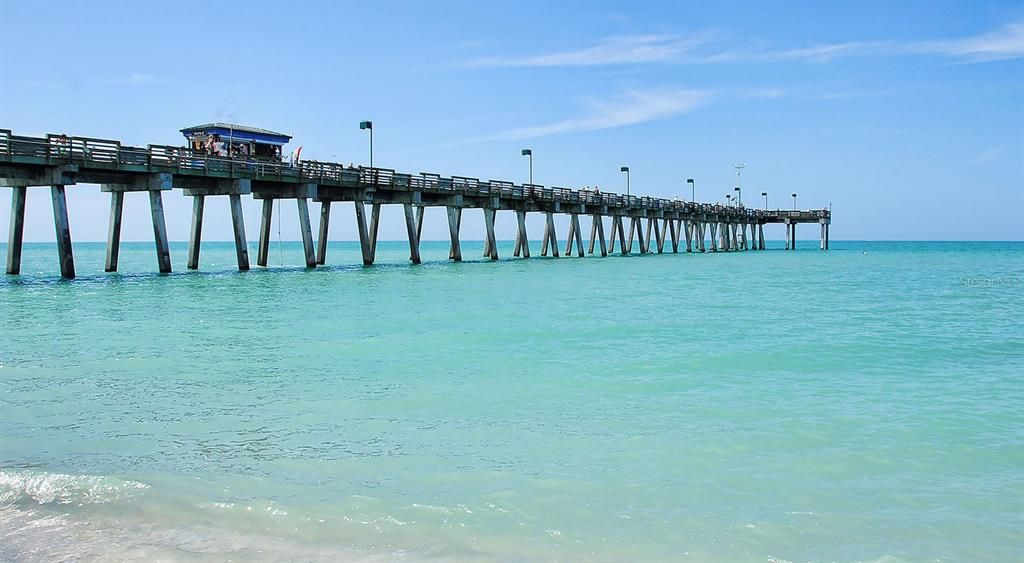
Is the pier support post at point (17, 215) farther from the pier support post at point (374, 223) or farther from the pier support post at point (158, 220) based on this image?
the pier support post at point (374, 223)

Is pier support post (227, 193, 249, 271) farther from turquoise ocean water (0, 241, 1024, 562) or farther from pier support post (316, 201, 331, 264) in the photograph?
turquoise ocean water (0, 241, 1024, 562)

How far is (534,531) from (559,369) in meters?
6.77

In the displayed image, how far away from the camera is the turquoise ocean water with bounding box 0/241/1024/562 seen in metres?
5.47

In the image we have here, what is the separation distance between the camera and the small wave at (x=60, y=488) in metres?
6.07

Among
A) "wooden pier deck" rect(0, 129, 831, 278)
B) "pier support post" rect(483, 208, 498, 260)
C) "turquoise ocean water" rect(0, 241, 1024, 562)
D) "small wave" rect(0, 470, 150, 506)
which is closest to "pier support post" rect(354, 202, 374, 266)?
"wooden pier deck" rect(0, 129, 831, 278)

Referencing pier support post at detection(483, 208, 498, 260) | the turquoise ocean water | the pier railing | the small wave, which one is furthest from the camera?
pier support post at detection(483, 208, 498, 260)

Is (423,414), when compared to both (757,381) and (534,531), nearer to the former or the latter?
(534,531)

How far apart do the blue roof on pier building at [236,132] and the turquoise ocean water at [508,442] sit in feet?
79.0

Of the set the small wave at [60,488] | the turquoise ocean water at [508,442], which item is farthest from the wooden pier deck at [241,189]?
the small wave at [60,488]

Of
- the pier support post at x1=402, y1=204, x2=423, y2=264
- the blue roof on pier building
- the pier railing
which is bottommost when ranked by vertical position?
the pier support post at x1=402, y1=204, x2=423, y2=264

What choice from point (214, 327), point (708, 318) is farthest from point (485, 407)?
point (708, 318)

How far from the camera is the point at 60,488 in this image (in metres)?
6.33

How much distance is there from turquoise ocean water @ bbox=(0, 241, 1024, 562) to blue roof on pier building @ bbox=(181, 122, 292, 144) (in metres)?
24.1

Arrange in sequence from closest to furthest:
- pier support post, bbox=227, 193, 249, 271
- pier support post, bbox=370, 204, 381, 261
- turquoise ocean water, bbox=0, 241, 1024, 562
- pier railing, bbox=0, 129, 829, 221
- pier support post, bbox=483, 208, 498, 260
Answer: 1. turquoise ocean water, bbox=0, 241, 1024, 562
2. pier railing, bbox=0, 129, 829, 221
3. pier support post, bbox=227, 193, 249, 271
4. pier support post, bbox=370, 204, 381, 261
5. pier support post, bbox=483, 208, 498, 260
